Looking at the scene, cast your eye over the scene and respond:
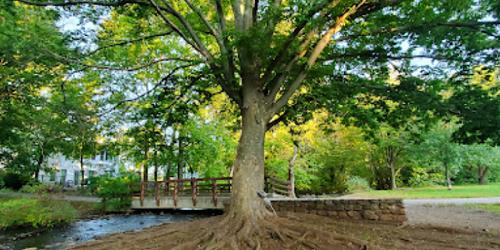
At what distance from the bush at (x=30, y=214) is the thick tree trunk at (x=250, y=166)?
10.6 metres

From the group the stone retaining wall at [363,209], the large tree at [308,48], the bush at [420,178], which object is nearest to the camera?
the large tree at [308,48]

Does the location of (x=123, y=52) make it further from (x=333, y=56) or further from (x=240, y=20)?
(x=333, y=56)

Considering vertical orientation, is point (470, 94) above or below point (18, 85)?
below

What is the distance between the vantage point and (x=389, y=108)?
32.3 ft

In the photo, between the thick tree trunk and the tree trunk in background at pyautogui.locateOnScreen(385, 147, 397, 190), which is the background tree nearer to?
the tree trunk in background at pyautogui.locateOnScreen(385, 147, 397, 190)

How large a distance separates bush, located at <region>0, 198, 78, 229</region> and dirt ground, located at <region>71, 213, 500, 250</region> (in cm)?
744

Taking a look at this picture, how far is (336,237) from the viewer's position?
6.54 m

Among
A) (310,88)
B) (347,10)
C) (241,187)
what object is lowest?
(241,187)

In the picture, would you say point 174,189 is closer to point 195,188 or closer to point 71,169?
point 195,188

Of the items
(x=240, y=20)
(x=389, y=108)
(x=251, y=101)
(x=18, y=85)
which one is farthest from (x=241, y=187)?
(x=18, y=85)

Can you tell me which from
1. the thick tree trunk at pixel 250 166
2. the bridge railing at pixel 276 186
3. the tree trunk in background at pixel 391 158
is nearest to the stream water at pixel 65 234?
the thick tree trunk at pixel 250 166

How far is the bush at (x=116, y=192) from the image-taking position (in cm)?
1922

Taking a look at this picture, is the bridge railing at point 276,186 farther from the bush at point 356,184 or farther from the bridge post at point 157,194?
the bush at point 356,184

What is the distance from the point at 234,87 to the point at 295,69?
171 cm
